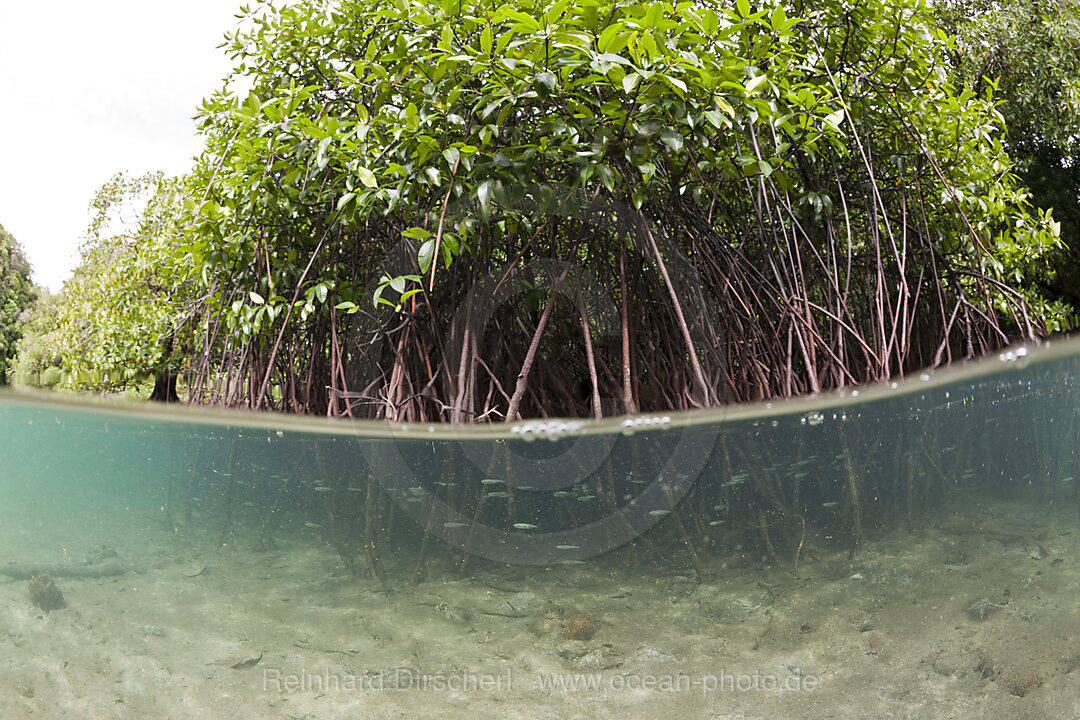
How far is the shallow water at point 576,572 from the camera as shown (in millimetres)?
5109

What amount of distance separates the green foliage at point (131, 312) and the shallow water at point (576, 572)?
0.87 metres

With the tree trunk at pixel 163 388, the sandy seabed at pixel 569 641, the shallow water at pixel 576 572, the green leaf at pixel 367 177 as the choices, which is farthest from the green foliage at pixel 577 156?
the tree trunk at pixel 163 388

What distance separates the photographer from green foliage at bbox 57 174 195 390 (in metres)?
7.38

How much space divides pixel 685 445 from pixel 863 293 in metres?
1.67

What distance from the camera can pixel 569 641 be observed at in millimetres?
5797

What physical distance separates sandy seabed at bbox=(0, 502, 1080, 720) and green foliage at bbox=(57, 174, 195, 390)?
292 cm

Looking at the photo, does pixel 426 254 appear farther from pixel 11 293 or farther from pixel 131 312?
pixel 11 293

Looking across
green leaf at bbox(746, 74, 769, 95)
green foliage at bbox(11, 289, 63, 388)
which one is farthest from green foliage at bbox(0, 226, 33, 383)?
green leaf at bbox(746, 74, 769, 95)

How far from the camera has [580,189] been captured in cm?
340

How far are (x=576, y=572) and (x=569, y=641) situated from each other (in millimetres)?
1564

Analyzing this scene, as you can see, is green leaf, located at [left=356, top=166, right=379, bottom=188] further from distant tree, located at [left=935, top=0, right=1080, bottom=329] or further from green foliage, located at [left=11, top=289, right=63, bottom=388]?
green foliage, located at [left=11, top=289, right=63, bottom=388]

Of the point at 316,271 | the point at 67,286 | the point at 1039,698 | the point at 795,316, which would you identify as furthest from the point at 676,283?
the point at 67,286

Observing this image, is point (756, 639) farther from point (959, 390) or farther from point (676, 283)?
point (676, 283)

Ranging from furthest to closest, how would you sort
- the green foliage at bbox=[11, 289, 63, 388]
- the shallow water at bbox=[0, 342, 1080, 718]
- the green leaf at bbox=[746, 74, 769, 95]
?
1. the green foliage at bbox=[11, 289, 63, 388]
2. the shallow water at bbox=[0, 342, 1080, 718]
3. the green leaf at bbox=[746, 74, 769, 95]
